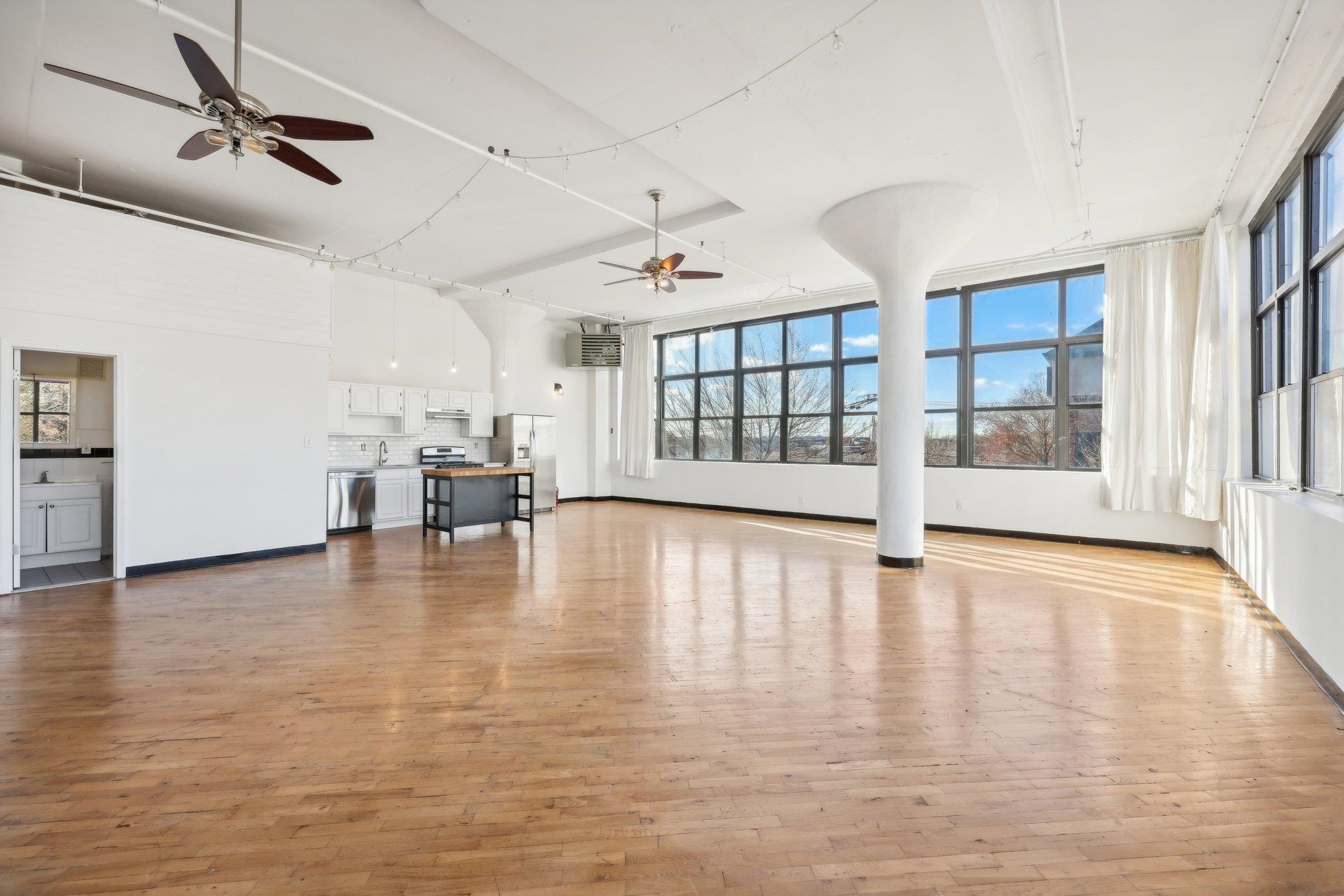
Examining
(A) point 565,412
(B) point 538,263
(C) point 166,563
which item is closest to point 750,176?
(B) point 538,263

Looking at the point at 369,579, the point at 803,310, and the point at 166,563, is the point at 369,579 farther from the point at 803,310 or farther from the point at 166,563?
the point at 803,310

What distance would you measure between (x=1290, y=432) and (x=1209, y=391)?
1448 millimetres

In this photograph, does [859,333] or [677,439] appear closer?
[859,333]

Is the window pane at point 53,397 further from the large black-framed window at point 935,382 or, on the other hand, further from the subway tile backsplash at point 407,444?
the large black-framed window at point 935,382

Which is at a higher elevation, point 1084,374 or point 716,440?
point 1084,374

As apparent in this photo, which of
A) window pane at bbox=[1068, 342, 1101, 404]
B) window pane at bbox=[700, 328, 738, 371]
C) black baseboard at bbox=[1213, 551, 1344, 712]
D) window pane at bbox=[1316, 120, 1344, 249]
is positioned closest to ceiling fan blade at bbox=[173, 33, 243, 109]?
black baseboard at bbox=[1213, 551, 1344, 712]

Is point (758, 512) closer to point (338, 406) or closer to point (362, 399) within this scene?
point (362, 399)

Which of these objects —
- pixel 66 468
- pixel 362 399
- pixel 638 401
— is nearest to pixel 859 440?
pixel 638 401

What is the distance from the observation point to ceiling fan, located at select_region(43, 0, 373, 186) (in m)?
2.79

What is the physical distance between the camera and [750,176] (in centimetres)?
505

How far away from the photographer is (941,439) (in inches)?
328

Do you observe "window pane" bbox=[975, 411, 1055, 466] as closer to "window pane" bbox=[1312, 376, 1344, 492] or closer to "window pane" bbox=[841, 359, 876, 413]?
"window pane" bbox=[841, 359, 876, 413]

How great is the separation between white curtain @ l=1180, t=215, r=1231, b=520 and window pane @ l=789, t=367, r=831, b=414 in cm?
436

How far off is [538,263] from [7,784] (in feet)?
22.3
